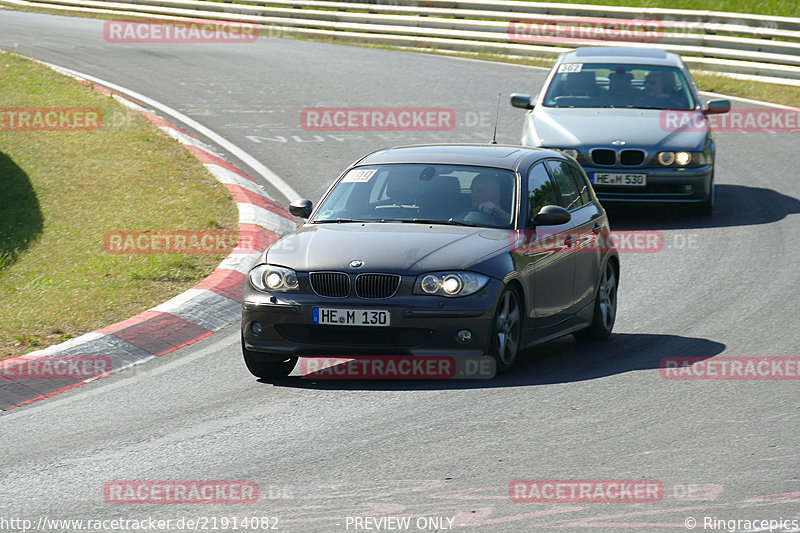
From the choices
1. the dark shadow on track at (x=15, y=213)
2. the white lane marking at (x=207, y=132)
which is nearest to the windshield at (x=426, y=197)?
the dark shadow on track at (x=15, y=213)

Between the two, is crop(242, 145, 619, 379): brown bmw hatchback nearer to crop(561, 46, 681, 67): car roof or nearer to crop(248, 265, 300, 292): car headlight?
crop(248, 265, 300, 292): car headlight

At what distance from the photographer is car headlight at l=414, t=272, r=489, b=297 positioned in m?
8.15

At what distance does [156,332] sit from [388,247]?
2.32 meters

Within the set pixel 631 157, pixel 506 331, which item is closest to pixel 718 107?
pixel 631 157

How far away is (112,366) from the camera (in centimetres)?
904

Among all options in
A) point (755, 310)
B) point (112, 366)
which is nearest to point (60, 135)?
point (112, 366)

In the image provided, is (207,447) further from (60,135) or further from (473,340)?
(60,135)

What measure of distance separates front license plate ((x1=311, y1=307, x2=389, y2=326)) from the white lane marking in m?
7.20

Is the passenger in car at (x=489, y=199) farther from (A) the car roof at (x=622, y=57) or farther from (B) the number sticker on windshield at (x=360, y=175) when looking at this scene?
(A) the car roof at (x=622, y=57)

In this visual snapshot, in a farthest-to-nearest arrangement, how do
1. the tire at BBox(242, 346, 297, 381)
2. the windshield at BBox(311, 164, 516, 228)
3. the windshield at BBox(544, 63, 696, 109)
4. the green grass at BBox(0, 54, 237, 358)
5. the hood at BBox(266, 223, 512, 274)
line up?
1. the windshield at BBox(544, 63, 696, 109)
2. the green grass at BBox(0, 54, 237, 358)
3. the windshield at BBox(311, 164, 516, 228)
4. the tire at BBox(242, 346, 297, 381)
5. the hood at BBox(266, 223, 512, 274)

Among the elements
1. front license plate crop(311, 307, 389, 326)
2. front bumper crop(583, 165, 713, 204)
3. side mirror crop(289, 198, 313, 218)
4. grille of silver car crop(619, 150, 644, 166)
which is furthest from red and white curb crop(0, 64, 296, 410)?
grille of silver car crop(619, 150, 644, 166)

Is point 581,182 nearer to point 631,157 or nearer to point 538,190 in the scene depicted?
point 538,190

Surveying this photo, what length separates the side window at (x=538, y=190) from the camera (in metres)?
9.34

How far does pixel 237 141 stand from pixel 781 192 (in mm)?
7477
